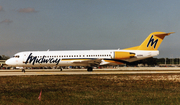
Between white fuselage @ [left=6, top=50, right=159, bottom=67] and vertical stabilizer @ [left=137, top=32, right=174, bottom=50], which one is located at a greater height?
vertical stabilizer @ [left=137, top=32, right=174, bottom=50]

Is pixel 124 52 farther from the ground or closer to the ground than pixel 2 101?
farther from the ground

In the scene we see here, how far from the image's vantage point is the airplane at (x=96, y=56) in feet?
136

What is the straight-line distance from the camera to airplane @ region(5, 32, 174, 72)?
41469 mm

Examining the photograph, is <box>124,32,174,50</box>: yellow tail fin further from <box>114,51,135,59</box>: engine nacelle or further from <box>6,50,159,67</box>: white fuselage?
<box>114,51,135,59</box>: engine nacelle

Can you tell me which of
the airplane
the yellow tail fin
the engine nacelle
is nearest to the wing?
the airplane

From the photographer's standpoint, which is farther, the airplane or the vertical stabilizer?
the vertical stabilizer

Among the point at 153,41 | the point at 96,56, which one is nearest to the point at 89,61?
the point at 96,56

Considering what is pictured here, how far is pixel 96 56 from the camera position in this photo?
4181cm

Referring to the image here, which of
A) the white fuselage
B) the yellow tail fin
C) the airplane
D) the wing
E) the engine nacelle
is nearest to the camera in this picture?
the wing

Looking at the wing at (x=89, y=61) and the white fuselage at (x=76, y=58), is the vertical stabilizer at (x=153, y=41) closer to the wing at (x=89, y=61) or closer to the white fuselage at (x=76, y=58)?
the white fuselage at (x=76, y=58)

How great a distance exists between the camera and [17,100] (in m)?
11.6

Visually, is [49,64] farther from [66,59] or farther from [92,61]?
[92,61]

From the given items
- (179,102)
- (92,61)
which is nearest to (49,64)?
(92,61)

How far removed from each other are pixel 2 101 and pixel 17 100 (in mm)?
753
